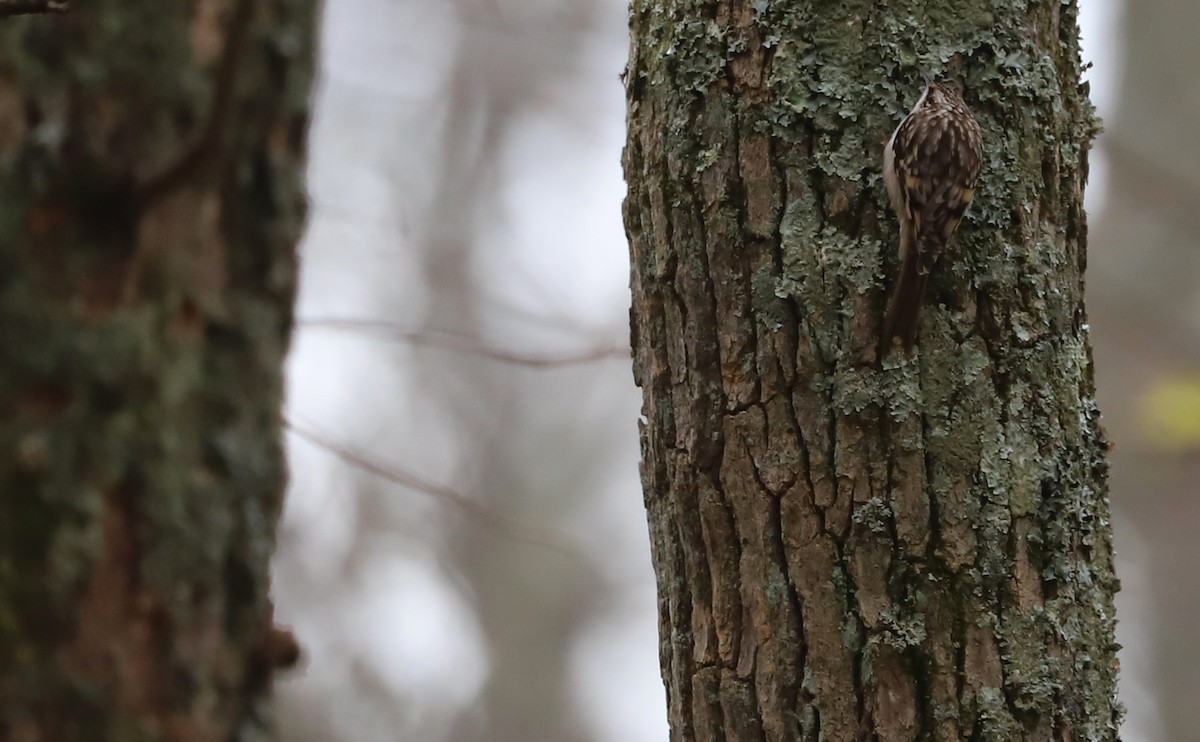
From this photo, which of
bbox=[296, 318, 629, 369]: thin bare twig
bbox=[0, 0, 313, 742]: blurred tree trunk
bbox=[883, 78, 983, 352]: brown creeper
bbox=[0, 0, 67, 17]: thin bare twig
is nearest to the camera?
bbox=[0, 0, 67, 17]: thin bare twig

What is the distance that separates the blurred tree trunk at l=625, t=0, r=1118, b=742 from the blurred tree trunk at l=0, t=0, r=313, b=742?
2.30ft

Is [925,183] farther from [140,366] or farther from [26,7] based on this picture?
[140,366]

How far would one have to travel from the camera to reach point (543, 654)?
10.6 m

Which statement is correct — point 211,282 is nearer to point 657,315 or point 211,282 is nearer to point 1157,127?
point 657,315

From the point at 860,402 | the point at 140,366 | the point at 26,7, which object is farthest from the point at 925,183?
the point at 140,366

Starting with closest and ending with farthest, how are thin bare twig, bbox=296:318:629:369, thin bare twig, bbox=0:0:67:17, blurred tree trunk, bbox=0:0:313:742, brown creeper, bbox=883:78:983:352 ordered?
thin bare twig, bbox=0:0:67:17 < brown creeper, bbox=883:78:983:352 < blurred tree trunk, bbox=0:0:313:742 < thin bare twig, bbox=296:318:629:369

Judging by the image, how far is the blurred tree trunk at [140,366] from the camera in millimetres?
1762

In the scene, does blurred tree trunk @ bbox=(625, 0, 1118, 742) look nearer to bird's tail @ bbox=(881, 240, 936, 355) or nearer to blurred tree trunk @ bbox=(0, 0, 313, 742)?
bird's tail @ bbox=(881, 240, 936, 355)

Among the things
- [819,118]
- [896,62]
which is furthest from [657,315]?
[896,62]

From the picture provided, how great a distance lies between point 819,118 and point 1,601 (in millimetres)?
1400

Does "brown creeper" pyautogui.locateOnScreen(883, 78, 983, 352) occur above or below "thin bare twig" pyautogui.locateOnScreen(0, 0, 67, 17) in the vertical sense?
above

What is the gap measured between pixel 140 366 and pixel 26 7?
858mm

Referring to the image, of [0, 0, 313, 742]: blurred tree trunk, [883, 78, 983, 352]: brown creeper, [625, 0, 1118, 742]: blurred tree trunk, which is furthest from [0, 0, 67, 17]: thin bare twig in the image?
[883, 78, 983, 352]: brown creeper

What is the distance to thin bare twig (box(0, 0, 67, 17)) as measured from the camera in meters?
1.10
